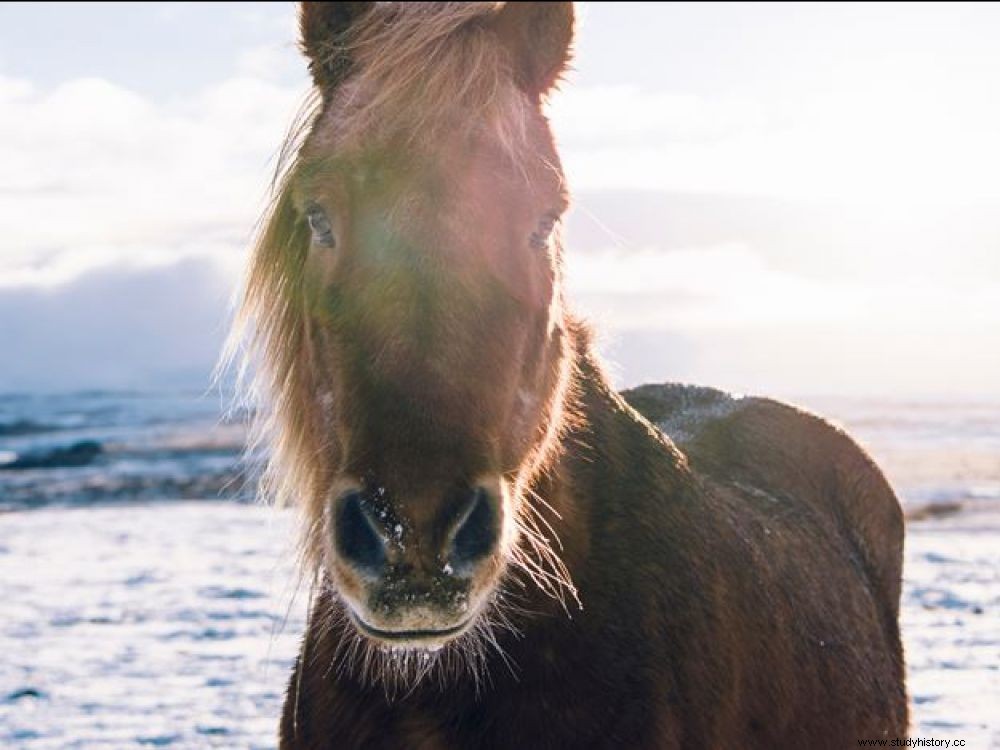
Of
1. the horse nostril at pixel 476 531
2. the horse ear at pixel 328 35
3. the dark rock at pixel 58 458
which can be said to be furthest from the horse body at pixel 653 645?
the dark rock at pixel 58 458

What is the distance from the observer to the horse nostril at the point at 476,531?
2.20 m

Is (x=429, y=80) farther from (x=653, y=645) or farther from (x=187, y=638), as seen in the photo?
(x=187, y=638)

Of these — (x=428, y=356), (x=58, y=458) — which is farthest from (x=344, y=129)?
(x=58, y=458)

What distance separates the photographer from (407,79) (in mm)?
2746

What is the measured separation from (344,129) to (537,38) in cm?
62

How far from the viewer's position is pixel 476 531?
2.24 metres

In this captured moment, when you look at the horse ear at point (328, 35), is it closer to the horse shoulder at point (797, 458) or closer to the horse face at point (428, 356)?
the horse face at point (428, 356)

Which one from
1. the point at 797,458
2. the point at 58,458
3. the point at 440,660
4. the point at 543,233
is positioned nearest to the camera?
the point at 440,660

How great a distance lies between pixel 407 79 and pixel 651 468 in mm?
1277

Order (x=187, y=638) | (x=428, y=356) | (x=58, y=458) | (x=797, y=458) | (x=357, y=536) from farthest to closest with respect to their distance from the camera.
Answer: (x=58, y=458)
(x=187, y=638)
(x=797, y=458)
(x=428, y=356)
(x=357, y=536)

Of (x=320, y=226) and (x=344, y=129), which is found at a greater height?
(x=344, y=129)

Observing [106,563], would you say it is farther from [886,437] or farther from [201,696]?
[886,437]

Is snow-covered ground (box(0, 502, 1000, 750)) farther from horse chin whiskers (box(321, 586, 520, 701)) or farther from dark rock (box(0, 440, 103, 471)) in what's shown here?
dark rock (box(0, 440, 103, 471))

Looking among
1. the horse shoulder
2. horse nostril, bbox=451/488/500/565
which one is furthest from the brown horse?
the horse shoulder
